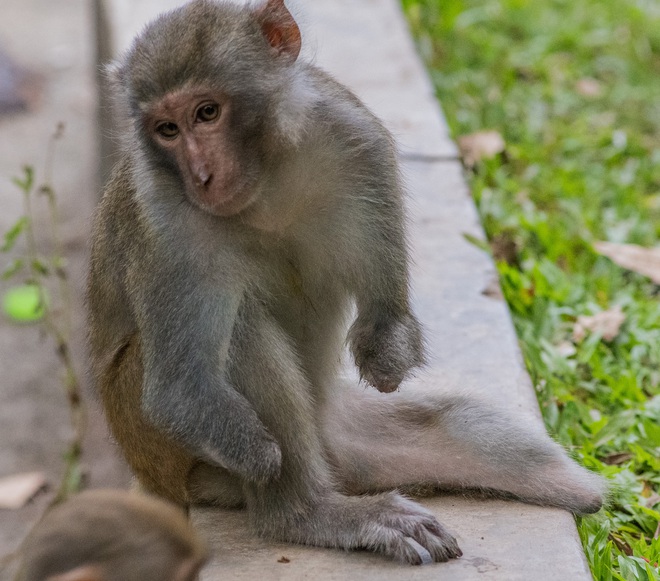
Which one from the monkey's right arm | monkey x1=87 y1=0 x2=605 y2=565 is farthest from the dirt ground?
the monkey's right arm

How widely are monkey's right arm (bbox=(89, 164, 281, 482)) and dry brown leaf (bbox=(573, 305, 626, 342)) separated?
197 centimetres

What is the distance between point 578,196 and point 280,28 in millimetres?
2983

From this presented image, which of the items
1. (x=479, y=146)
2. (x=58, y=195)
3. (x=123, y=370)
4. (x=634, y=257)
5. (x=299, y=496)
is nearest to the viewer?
(x=299, y=496)

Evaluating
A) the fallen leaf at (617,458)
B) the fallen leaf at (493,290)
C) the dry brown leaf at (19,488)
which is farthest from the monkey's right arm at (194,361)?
the dry brown leaf at (19,488)

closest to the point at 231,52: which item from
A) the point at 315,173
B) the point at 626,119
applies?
the point at 315,173

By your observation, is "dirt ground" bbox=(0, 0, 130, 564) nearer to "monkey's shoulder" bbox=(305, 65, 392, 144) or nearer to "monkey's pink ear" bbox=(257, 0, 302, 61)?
"monkey's shoulder" bbox=(305, 65, 392, 144)

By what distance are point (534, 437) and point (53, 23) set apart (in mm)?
7834

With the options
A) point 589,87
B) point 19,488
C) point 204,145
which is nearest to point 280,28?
point 204,145

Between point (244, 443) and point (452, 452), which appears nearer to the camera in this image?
point (244, 443)

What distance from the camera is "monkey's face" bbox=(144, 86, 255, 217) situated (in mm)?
3217

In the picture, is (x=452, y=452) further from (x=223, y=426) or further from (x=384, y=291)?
(x=223, y=426)

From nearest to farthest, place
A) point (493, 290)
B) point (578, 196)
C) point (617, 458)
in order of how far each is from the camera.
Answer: point (617, 458) < point (493, 290) < point (578, 196)

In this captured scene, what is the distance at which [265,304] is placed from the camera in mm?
3451

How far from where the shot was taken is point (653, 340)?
191 inches
